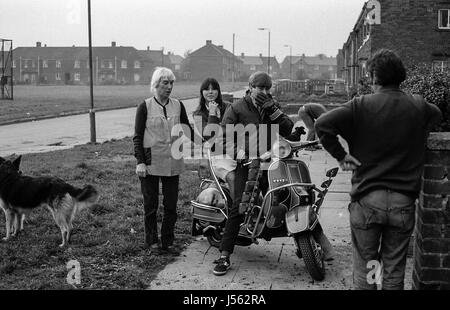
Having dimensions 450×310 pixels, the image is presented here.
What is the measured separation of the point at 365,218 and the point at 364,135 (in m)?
0.53

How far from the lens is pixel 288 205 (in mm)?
5348

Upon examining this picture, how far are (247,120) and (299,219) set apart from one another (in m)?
1.04

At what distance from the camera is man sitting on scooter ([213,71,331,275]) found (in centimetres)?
527

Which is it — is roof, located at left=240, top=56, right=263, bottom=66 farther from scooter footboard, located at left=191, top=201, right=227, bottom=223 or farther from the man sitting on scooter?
the man sitting on scooter

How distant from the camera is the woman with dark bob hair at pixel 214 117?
5586mm

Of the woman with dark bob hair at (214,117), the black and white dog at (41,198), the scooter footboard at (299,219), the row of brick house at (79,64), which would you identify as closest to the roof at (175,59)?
the row of brick house at (79,64)

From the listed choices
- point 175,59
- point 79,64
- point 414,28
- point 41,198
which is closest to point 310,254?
point 41,198

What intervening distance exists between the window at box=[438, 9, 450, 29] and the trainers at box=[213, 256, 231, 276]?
2366 centimetres

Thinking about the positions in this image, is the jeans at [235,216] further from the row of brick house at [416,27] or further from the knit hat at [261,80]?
the row of brick house at [416,27]

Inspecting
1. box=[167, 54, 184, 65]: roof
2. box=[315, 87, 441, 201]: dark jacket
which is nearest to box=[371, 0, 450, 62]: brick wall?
box=[315, 87, 441, 201]: dark jacket

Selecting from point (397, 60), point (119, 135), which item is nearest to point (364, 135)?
point (397, 60)

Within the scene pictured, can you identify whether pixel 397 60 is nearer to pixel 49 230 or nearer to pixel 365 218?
pixel 365 218

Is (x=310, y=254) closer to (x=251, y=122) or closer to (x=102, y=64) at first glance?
(x=251, y=122)
